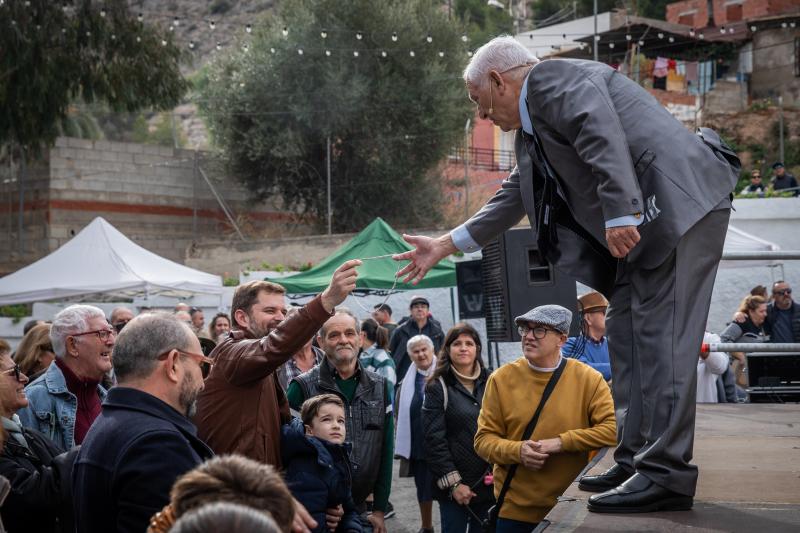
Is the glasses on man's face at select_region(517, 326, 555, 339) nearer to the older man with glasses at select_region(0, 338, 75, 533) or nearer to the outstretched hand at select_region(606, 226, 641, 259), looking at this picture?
the outstretched hand at select_region(606, 226, 641, 259)

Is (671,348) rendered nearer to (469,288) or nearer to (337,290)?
(337,290)

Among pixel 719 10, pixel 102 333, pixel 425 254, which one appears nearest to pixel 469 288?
pixel 102 333

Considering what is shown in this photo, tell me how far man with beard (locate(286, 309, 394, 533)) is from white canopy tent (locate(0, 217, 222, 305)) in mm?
10648

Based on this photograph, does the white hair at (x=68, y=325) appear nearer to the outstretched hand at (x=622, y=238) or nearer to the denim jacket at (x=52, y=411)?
the denim jacket at (x=52, y=411)

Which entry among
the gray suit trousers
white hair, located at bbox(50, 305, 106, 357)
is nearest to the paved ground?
white hair, located at bbox(50, 305, 106, 357)

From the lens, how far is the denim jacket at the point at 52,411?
15.9 ft

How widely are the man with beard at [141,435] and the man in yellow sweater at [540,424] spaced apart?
2.25m

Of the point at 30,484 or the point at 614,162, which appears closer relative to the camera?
the point at 614,162

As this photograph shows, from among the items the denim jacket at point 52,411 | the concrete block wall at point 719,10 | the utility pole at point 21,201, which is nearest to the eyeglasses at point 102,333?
the denim jacket at point 52,411

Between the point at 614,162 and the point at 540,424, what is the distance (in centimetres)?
231

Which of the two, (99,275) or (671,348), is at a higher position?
(99,275)

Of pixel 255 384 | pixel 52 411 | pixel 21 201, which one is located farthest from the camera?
pixel 21 201

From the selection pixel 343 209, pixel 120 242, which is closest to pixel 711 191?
pixel 120 242

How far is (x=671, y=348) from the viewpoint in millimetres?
3277
